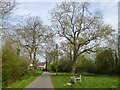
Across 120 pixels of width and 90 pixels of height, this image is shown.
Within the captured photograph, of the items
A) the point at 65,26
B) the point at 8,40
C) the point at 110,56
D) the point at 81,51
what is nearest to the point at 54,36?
the point at 65,26

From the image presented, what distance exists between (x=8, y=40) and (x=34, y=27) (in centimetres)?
3446

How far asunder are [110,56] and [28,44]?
17.5 m

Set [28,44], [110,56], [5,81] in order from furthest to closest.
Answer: [28,44] < [110,56] < [5,81]

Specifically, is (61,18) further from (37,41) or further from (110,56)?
(110,56)

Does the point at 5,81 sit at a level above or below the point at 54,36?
below

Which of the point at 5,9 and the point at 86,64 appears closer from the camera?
the point at 5,9

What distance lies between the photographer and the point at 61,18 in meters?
53.6

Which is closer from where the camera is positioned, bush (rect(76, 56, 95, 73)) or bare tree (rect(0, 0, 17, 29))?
bare tree (rect(0, 0, 17, 29))

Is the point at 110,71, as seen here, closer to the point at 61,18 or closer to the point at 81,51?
the point at 81,51

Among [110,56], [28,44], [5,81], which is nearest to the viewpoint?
[5,81]

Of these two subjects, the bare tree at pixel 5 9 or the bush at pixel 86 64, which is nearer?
the bare tree at pixel 5 9

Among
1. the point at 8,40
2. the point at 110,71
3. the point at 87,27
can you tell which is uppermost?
the point at 87,27

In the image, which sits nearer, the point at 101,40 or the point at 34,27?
the point at 101,40

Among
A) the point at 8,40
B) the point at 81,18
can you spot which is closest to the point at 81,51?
the point at 81,18
